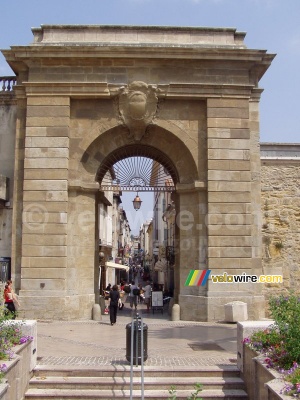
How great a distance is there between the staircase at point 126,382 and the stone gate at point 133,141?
6.52 m

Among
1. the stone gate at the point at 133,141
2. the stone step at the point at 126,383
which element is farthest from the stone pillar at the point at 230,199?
the stone step at the point at 126,383

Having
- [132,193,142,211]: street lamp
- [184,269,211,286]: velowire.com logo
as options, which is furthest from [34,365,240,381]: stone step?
[132,193,142,211]: street lamp

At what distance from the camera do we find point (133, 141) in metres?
16.5

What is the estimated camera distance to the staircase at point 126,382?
7.67 metres

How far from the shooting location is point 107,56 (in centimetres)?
1552

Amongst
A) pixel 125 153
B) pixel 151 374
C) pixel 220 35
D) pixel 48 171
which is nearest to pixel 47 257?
pixel 48 171

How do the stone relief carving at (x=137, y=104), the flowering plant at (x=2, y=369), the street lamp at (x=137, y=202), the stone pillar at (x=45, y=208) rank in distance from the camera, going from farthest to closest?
the street lamp at (x=137, y=202)
the stone relief carving at (x=137, y=104)
the stone pillar at (x=45, y=208)
the flowering plant at (x=2, y=369)

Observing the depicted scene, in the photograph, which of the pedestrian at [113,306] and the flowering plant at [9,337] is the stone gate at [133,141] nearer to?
the pedestrian at [113,306]

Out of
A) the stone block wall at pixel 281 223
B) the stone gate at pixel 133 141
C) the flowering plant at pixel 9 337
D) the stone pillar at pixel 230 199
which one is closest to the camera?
the flowering plant at pixel 9 337

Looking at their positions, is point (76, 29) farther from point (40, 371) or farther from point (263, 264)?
point (40, 371)

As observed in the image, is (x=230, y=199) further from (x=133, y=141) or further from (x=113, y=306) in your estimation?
(x=113, y=306)

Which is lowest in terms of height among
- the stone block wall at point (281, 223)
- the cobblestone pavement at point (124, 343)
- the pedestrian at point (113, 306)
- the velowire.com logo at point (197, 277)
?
the cobblestone pavement at point (124, 343)

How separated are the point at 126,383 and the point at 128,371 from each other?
0.99 ft

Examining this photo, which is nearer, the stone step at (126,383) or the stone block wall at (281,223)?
the stone step at (126,383)
